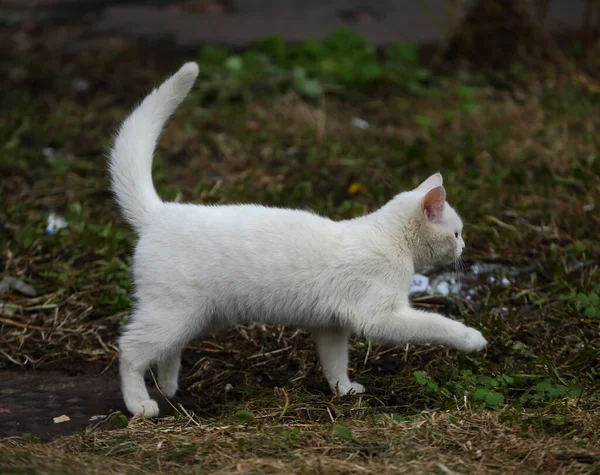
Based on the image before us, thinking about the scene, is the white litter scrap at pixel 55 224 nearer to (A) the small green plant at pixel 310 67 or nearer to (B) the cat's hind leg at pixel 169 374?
(B) the cat's hind leg at pixel 169 374

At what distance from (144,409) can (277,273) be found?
0.78 m

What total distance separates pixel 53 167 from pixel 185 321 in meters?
3.18

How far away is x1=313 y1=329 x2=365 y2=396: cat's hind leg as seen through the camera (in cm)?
379

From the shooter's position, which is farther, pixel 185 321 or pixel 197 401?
pixel 197 401

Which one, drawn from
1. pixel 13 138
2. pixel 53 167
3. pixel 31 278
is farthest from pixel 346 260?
pixel 13 138

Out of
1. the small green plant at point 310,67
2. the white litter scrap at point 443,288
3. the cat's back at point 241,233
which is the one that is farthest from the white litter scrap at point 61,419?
the small green plant at point 310,67

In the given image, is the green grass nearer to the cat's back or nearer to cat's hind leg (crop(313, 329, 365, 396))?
cat's hind leg (crop(313, 329, 365, 396))

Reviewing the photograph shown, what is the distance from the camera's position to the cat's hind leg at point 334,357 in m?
3.79

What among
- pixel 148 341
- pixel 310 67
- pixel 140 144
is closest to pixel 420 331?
pixel 148 341

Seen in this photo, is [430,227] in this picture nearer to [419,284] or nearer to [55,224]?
[419,284]

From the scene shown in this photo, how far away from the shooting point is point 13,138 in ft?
21.9

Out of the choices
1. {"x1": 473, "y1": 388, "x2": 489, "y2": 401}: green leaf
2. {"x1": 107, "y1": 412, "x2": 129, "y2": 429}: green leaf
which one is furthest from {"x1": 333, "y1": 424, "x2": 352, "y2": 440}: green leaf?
{"x1": 107, "y1": 412, "x2": 129, "y2": 429}: green leaf

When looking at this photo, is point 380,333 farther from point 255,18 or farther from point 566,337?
point 255,18

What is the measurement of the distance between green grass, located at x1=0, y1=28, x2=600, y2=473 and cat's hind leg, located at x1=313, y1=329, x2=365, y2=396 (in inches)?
4.4
